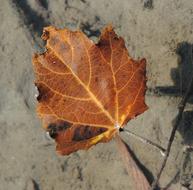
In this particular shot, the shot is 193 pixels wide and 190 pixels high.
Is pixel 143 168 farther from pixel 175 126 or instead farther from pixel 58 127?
pixel 58 127

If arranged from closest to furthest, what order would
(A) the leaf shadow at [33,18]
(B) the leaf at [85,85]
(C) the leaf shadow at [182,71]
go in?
(B) the leaf at [85,85]
(C) the leaf shadow at [182,71]
(A) the leaf shadow at [33,18]

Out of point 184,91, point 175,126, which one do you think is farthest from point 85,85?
point 184,91

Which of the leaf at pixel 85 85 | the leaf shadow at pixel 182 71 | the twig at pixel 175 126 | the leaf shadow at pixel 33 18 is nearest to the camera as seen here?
the leaf at pixel 85 85

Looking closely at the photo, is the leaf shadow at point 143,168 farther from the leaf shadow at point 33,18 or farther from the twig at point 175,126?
the leaf shadow at point 33,18

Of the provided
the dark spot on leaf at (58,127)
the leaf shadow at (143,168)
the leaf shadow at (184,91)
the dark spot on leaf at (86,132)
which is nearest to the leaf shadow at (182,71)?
the leaf shadow at (184,91)

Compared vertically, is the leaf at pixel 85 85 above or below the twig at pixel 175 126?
above

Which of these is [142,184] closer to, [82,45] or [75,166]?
[75,166]
